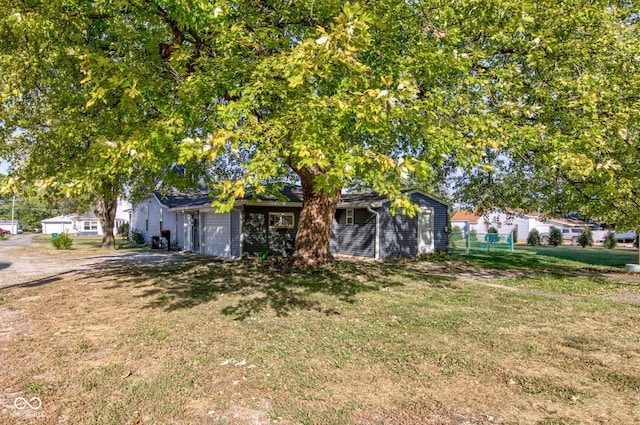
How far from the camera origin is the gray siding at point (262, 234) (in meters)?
18.3

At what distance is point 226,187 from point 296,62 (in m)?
1.70

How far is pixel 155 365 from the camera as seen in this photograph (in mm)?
5113

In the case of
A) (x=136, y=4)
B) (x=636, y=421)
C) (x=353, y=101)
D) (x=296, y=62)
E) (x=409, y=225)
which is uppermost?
(x=136, y=4)

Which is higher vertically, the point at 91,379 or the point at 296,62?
the point at 296,62

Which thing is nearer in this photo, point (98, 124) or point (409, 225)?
point (98, 124)

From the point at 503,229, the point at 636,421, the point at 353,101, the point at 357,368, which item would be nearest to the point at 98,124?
the point at 353,101

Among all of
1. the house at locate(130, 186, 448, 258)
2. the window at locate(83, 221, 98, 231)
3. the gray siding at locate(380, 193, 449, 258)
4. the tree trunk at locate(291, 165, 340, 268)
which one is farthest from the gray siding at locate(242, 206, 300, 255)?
the window at locate(83, 221, 98, 231)

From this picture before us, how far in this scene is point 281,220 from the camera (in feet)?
63.3

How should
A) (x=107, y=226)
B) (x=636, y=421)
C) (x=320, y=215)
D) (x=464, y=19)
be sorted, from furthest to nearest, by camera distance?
(x=107, y=226)
(x=320, y=215)
(x=464, y=19)
(x=636, y=421)

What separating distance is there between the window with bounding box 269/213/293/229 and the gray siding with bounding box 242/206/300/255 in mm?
193

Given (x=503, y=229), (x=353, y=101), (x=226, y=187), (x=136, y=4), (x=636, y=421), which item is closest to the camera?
(x=636, y=421)

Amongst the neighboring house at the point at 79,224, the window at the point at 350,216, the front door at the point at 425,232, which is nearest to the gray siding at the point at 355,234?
the window at the point at 350,216

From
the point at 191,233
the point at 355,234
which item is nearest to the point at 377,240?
the point at 355,234

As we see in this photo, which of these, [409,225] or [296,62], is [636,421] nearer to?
[296,62]
